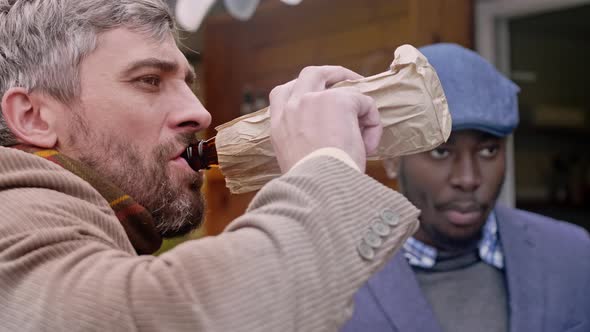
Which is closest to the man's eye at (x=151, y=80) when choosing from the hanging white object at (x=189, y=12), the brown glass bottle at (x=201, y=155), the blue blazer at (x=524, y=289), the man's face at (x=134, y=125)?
the man's face at (x=134, y=125)

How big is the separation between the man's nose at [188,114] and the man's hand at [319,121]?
0.24 meters

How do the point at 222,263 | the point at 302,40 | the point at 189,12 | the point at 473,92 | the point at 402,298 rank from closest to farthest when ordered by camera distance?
the point at 222,263
the point at 402,298
the point at 473,92
the point at 189,12
the point at 302,40

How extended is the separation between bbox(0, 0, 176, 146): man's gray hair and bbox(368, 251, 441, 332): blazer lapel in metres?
0.73

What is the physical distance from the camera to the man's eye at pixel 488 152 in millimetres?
Result: 1732

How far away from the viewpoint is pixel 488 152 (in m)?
1.73

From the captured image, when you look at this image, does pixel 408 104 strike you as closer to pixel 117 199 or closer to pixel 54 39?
pixel 117 199

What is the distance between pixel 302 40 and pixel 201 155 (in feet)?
6.58

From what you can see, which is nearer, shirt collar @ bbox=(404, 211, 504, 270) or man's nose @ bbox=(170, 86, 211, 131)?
man's nose @ bbox=(170, 86, 211, 131)

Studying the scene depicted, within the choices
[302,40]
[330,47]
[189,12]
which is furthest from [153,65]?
[302,40]

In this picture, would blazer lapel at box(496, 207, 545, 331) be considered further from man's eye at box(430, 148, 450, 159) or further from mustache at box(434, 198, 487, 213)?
man's eye at box(430, 148, 450, 159)

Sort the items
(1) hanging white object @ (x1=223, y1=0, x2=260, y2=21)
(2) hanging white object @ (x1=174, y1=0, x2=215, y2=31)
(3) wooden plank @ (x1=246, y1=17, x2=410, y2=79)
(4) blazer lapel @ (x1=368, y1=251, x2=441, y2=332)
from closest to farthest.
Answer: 1. (4) blazer lapel @ (x1=368, y1=251, x2=441, y2=332)
2. (2) hanging white object @ (x1=174, y1=0, x2=215, y2=31)
3. (3) wooden plank @ (x1=246, y1=17, x2=410, y2=79)
4. (1) hanging white object @ (x1=223, y1=0, x2=260, y2=21)

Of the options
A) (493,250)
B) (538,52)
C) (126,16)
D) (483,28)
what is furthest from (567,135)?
(126,16)

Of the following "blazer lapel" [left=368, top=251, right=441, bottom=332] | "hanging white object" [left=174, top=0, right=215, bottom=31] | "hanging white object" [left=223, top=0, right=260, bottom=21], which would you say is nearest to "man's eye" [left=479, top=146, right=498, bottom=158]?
"blazer lapel" [left=368, top=251, right=441, bottom=332]

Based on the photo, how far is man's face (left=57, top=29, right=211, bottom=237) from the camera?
107 cm
